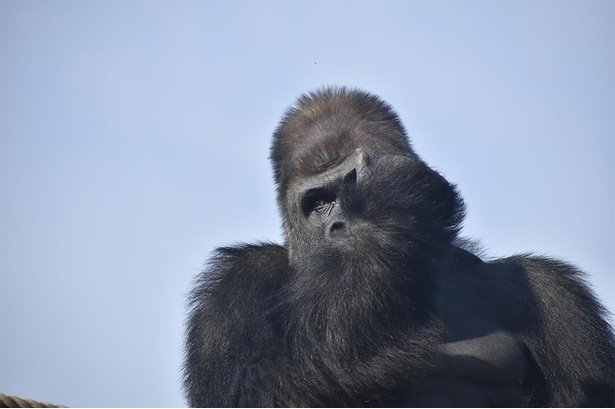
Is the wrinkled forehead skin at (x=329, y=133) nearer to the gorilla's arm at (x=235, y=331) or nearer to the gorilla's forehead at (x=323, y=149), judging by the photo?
the gorilla's forehead at (x=323, y=149)

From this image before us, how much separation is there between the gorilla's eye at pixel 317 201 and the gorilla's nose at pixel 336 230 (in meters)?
0.33

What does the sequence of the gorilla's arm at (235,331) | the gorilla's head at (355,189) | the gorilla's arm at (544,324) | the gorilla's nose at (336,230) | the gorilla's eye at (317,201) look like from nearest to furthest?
the gorilla's arm at (235,331), the gorilla's head at (355,189), the gorilla's nose at (336,230), the gorilla's arm at (544,324), the gorilla's eye at (317,201)

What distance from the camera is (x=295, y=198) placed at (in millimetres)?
7176

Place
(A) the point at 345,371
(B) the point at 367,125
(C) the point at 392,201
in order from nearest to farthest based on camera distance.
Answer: (A) the point at 345,371 < (C) the point at 392,201 < (B) the point at 367,125

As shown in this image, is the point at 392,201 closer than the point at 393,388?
No

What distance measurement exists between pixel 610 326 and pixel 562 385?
56 centimetres

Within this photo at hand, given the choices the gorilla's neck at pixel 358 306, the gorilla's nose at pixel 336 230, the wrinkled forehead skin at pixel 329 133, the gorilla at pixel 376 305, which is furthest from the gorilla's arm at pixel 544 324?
the wrinkled forehead skin at pixel 329 133

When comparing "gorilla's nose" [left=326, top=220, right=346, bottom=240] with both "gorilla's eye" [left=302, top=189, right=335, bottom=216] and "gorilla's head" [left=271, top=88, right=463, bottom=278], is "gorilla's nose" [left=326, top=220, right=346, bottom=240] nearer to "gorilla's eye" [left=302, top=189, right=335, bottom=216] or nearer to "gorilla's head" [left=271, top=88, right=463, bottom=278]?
"gorilla's head" [left=271, top=88, right=463, bottom=278]

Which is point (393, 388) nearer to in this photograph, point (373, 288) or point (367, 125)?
point (373, 288)

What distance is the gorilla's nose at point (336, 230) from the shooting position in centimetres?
659

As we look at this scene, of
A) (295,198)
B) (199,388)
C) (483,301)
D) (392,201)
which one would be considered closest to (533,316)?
(483,301)

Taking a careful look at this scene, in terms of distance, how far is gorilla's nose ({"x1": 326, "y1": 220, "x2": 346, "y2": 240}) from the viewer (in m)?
6.59

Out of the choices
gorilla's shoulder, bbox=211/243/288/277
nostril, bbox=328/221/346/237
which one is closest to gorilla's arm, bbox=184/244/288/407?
gorilla's shoulder, bbox=211/243/288/277

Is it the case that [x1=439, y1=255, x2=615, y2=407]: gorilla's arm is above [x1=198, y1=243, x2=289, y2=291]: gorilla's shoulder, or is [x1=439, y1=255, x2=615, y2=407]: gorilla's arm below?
below
